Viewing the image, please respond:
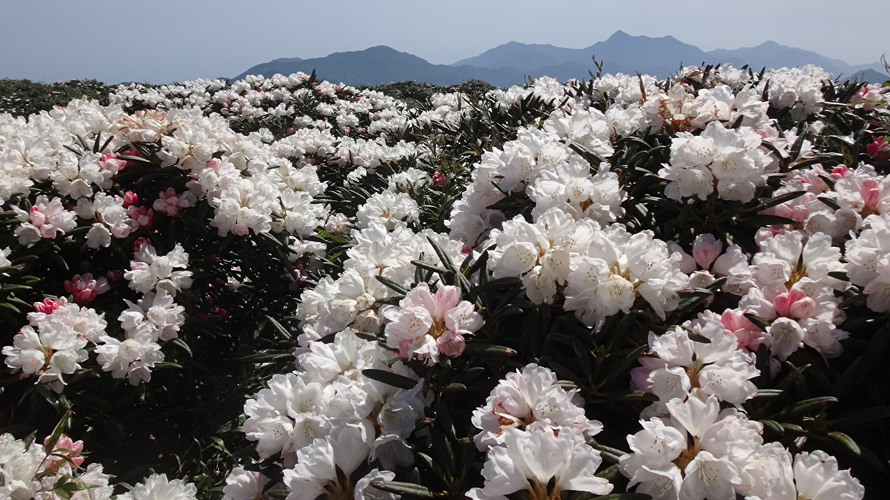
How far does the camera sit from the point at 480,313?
1.47m

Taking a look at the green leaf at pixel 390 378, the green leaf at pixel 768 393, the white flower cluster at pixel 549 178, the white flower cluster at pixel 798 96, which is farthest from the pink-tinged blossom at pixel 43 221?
the white flower cluster at pixel 798 96

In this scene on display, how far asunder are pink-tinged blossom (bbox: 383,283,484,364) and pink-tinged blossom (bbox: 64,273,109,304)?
1780 mm

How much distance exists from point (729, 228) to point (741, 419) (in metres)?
0.79

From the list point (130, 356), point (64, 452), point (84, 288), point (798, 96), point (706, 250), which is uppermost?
point (798, 96)

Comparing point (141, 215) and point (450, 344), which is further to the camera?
point (141, 215)

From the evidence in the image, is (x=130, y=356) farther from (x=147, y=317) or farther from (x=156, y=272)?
(x=156, y=272)

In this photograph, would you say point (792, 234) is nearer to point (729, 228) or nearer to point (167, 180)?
point (729, 228)

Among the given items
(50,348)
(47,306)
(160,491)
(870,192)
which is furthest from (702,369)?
(47,306)

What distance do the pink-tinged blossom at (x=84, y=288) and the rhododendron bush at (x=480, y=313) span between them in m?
0.02

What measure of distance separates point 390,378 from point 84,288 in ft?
6.02

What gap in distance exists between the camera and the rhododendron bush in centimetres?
115

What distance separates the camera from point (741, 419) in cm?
Answer: 107

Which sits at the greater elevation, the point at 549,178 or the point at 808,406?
the point at 549,178

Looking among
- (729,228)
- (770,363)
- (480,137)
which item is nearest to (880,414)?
(770,363)
